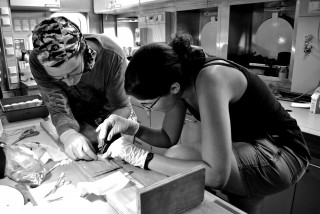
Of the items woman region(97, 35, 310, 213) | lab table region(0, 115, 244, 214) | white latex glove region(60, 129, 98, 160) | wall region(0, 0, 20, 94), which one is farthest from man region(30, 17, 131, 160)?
wall region(0, 0, 20, 94)

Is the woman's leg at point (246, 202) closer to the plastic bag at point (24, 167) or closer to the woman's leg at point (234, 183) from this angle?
the woman's leg at point (234, 183)

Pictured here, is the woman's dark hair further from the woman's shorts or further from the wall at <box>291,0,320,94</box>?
the wall at <box>291,0,320,94</box>

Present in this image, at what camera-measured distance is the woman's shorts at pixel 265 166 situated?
1117mm

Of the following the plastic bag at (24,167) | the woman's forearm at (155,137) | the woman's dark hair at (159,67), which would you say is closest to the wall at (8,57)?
the plastic bag at (24,167)

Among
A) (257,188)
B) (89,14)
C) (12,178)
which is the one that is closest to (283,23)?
(257,188)

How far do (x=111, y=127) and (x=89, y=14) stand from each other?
137 inches

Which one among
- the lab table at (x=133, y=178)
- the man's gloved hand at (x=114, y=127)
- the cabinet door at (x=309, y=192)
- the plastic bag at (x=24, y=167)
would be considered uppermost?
the man's gloved hand at (x=114, y=127)

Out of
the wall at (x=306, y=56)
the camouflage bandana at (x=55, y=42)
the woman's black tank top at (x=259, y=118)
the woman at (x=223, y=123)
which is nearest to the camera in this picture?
the woman at (x=223, y=123)

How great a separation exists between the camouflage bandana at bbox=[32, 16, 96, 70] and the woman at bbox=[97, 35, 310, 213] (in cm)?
38

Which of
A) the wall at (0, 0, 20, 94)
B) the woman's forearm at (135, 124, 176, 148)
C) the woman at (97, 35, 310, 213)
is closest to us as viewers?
the woman at (97, 35, 310, 213)

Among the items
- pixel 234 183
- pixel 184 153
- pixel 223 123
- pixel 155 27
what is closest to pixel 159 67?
pixel 223 123

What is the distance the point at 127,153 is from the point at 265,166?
23.7 inches

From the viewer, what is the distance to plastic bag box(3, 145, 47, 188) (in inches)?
43.5

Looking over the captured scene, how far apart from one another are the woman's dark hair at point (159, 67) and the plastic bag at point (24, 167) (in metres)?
0.52
